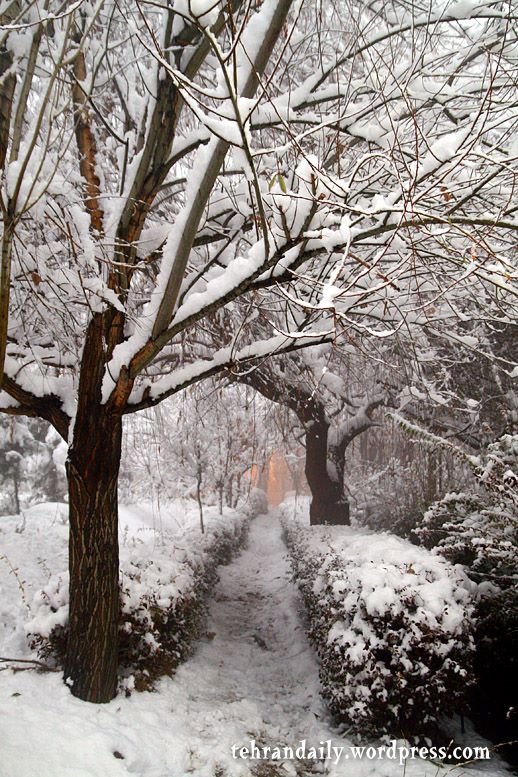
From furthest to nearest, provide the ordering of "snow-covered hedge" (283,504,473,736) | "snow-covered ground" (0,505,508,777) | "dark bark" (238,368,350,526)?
"dark bark" (238,368,350,526)
"snow-covered hedge" (283,504,473,736)
"snow-covered ground" (0,505,508,777)

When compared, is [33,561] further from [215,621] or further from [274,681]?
[274,681]

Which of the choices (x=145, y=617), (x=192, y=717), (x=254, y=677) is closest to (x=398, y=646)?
(x=192, y=717)

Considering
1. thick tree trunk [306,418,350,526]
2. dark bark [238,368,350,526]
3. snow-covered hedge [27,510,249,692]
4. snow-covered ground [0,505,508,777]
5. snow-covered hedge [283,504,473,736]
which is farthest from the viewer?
thick tree trunk [306,418,350,526]

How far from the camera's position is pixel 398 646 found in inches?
134

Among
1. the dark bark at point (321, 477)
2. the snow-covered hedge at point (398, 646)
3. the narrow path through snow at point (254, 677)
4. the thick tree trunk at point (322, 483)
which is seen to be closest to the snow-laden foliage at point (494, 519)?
the snow-covered hedge at point (398, 646)

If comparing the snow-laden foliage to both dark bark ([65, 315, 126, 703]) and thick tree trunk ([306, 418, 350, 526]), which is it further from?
thick tree trunk ([306, 418, 350, 526])

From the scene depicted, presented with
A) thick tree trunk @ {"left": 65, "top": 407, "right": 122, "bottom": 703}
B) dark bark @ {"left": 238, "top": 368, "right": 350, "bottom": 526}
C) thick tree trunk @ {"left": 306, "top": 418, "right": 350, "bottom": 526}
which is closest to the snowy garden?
thick tree trunk @ {"left": 65, "top": 407, "right": 122, "bottom": 703}

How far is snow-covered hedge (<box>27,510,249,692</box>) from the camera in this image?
3822 mm

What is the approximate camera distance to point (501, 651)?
148 inches

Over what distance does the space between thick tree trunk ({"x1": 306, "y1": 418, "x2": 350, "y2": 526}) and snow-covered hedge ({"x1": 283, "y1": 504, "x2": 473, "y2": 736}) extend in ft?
15.9

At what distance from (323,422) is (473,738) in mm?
5645

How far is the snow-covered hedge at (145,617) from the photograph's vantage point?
12.5 ft

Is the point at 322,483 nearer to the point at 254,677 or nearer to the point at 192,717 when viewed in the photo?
the point at 254,677

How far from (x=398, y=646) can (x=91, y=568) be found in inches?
96.2
